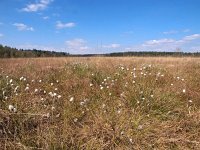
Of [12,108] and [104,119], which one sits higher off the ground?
[12,108]

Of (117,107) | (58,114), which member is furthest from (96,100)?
(58,114)

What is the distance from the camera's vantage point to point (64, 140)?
3328mm

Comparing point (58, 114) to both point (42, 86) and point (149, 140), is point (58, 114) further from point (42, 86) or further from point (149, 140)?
point (42, 86)

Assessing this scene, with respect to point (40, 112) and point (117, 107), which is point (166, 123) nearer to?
point (117, 107)

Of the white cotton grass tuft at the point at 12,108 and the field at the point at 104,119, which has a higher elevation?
the white cotton grass tuft at the point at 12,108

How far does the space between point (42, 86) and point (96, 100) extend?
5.06 feet

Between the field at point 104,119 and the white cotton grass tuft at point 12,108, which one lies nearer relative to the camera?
the field at point 104,119

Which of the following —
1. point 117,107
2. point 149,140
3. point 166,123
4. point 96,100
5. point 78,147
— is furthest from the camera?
point 96,100

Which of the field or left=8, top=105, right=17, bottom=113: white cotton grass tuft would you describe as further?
left=8, top=105, right=17, bottom=113: white cotton grass tuft

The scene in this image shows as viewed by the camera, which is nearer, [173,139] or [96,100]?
[173,139]

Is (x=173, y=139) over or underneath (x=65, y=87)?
underneath

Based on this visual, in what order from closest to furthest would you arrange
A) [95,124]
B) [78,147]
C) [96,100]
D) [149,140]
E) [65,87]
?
[78,147] < [149,140] < [95,124] < [96,100] < [65,87]

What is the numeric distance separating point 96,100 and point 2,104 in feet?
4.89

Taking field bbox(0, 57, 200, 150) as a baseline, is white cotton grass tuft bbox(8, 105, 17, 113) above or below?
above
